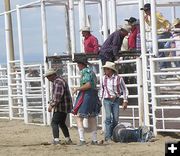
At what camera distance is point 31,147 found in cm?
1024

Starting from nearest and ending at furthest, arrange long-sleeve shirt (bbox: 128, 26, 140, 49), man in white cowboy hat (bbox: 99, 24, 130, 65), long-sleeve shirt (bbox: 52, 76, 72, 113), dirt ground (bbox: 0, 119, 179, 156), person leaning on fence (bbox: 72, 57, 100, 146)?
1. dirt ground (bbox: 0, 119, 179, 156)
2. person leaning on fence (bbox: 72, 57, 100, 146)
3. long-sleeve shirt (bbox: 52, 76, 72, 113)
4. man in white cowboy hat (bbox: 99, 24, 130, 65)
5. long-sleeve shirt (bbox: 128, 26, 140, 49)

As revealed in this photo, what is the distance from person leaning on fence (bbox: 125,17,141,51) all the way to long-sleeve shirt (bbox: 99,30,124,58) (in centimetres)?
78

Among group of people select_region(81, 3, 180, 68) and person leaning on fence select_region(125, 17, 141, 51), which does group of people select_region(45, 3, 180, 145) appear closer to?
group of people select_region(81, 3, 180, 68)

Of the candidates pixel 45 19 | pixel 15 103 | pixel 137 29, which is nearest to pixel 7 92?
pixel 15 103

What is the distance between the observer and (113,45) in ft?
38.4

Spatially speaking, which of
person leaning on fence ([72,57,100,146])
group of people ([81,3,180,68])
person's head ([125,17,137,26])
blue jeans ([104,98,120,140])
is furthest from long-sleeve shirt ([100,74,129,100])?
person's head ([125,17,137,26])

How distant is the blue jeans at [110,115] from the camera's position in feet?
34.9

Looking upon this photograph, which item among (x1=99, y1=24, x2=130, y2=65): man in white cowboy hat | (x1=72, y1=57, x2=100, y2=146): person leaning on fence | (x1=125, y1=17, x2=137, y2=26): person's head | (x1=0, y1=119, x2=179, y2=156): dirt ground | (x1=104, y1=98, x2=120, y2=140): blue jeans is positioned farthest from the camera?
(x1=125, y1=17, x2=137, y2=26): person's head

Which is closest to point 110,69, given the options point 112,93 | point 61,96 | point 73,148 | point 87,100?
point 112,93

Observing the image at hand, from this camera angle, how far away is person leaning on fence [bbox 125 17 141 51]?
40.8 feet

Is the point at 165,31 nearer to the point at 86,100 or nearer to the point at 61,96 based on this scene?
the point at 86,100

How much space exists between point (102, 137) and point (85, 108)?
5.97 feet

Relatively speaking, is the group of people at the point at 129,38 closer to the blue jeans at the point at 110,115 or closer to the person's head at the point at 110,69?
the person's head at the point at 110,69

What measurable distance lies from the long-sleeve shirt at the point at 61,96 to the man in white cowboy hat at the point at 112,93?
30.2 inches
